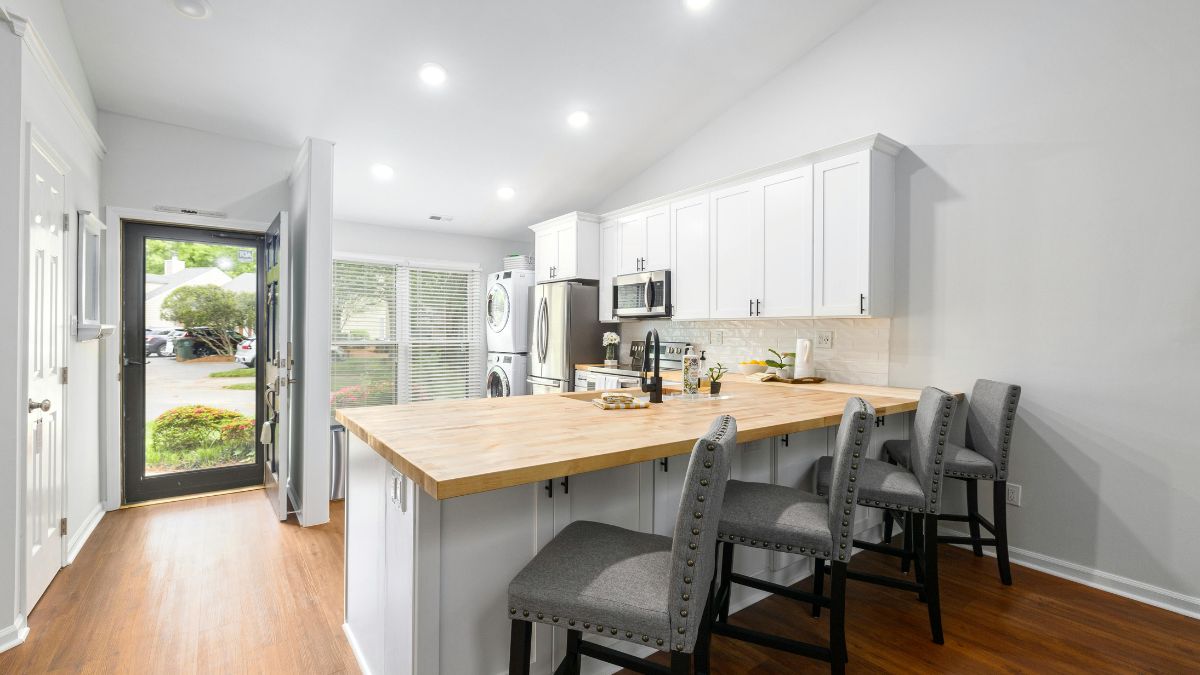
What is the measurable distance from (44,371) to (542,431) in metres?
2.41

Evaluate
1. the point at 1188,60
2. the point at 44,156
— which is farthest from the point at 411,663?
the point at 1188,60

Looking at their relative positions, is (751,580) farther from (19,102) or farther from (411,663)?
(19,102)

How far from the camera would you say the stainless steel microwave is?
4352 mm

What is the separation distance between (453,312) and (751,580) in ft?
16.0

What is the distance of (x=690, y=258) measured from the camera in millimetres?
4184

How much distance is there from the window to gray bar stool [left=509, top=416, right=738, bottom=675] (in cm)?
477

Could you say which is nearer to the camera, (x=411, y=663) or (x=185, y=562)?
(x=411, y=663)

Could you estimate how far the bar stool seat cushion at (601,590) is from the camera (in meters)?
1.17

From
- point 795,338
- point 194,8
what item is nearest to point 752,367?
point 795,338

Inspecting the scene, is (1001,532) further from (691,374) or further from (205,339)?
(205,339)

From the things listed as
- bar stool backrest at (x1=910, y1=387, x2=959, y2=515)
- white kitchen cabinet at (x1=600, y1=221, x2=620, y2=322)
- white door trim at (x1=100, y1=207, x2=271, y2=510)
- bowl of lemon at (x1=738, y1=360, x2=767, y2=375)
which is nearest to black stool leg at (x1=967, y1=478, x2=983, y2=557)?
bar stool backrest at (x1=910, y1=387, x2=959, y2=515)

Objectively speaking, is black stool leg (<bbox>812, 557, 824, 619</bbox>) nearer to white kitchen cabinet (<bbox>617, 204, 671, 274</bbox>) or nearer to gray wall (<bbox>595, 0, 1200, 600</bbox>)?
gray wall (<bbox>595, 0, 1200, 600</bbox>)

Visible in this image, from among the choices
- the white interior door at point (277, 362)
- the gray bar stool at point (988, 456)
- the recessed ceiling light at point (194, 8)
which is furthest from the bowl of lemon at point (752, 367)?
the recessed ceiling light at point (194, 8)

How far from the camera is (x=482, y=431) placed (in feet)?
5.55
